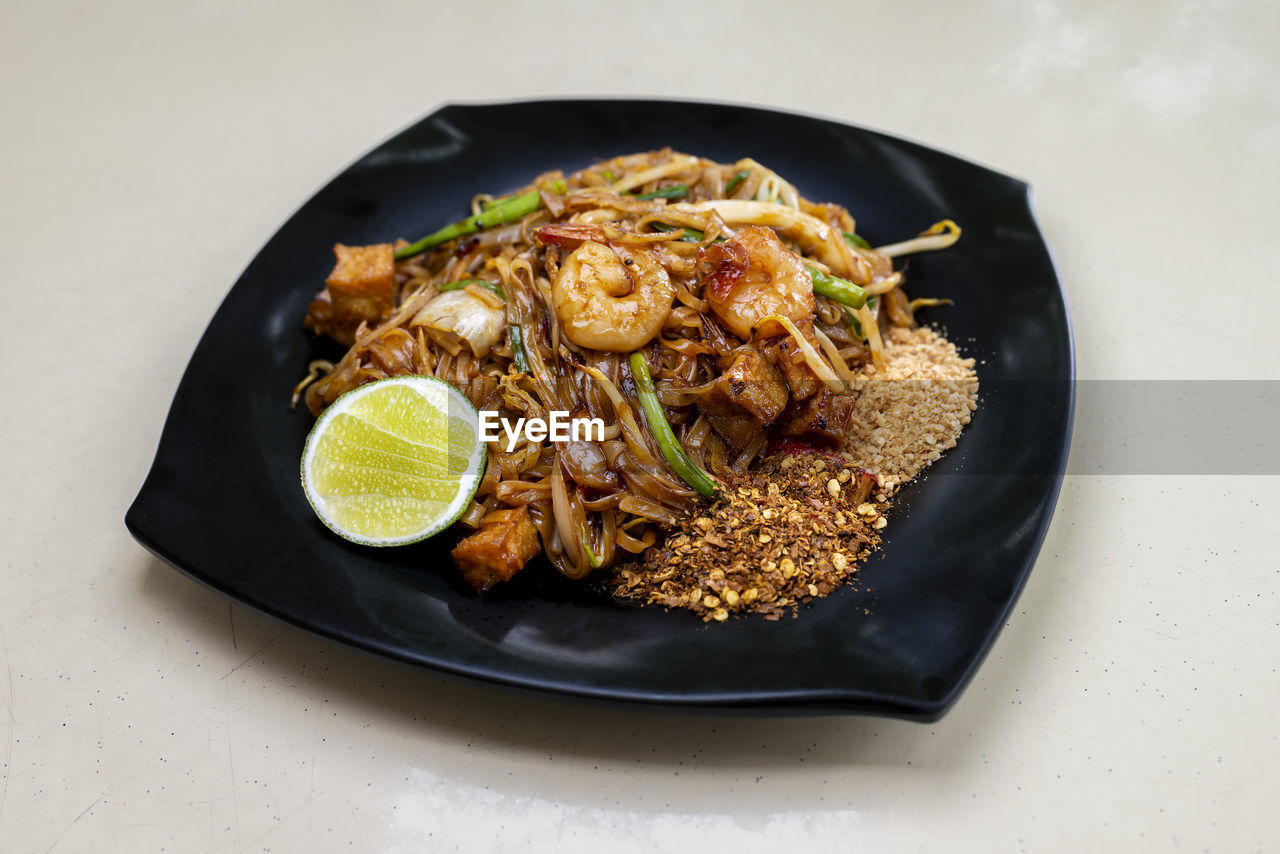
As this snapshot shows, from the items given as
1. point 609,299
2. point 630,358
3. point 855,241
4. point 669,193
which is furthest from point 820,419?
point 669,193

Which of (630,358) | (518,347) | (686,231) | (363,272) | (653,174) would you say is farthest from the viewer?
(653,174)

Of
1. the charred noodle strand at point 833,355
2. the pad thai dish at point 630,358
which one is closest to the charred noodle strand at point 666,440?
the pad thai dish at point 630,358

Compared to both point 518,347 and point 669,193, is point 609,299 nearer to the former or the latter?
point 518,347

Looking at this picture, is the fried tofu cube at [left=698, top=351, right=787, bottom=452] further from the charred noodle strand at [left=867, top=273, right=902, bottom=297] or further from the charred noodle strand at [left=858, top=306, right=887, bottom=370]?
the charred noodle strand at [left=867, top=273, right=902, bottom=297]

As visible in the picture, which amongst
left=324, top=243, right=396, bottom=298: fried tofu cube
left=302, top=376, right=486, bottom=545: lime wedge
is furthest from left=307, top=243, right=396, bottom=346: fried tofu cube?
left=302, top=376, right=486, bottom=545: lime wedge

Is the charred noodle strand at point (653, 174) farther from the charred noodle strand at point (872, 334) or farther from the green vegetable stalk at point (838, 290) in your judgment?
the charred noodle strand at point (872, 334)

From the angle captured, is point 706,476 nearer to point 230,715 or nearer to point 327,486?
point 327,486

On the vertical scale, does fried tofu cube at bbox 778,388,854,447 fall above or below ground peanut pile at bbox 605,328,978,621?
above
